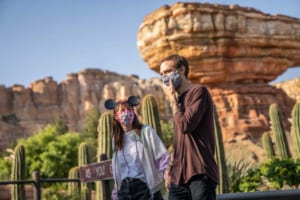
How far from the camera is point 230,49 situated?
→ 17.3 metres

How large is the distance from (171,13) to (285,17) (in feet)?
18.4

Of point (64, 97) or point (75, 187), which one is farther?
point (64, 97)

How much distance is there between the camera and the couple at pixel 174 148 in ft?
6.99

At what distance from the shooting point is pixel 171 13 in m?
16.9

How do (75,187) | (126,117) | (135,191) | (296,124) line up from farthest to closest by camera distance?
(75,187), (296,124), (126,117), (135,191)

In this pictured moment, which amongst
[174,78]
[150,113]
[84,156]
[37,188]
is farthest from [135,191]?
[84,156]

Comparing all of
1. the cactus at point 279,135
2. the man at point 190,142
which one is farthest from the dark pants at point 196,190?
the cactus at point 279,135

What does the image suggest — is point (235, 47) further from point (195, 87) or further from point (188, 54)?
point (195, 87)

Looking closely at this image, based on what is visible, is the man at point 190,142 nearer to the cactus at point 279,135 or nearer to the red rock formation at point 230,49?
the cactus at point 279,135

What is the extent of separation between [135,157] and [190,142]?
51 centimetres

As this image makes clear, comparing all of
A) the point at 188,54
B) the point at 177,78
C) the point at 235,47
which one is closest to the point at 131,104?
the point at 177,78

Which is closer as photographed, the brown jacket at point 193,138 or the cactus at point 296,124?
the brown jacket at point 193,138

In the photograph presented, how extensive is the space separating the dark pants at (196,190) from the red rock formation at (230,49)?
14655 mm

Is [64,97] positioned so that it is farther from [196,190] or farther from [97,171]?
[196,190]
